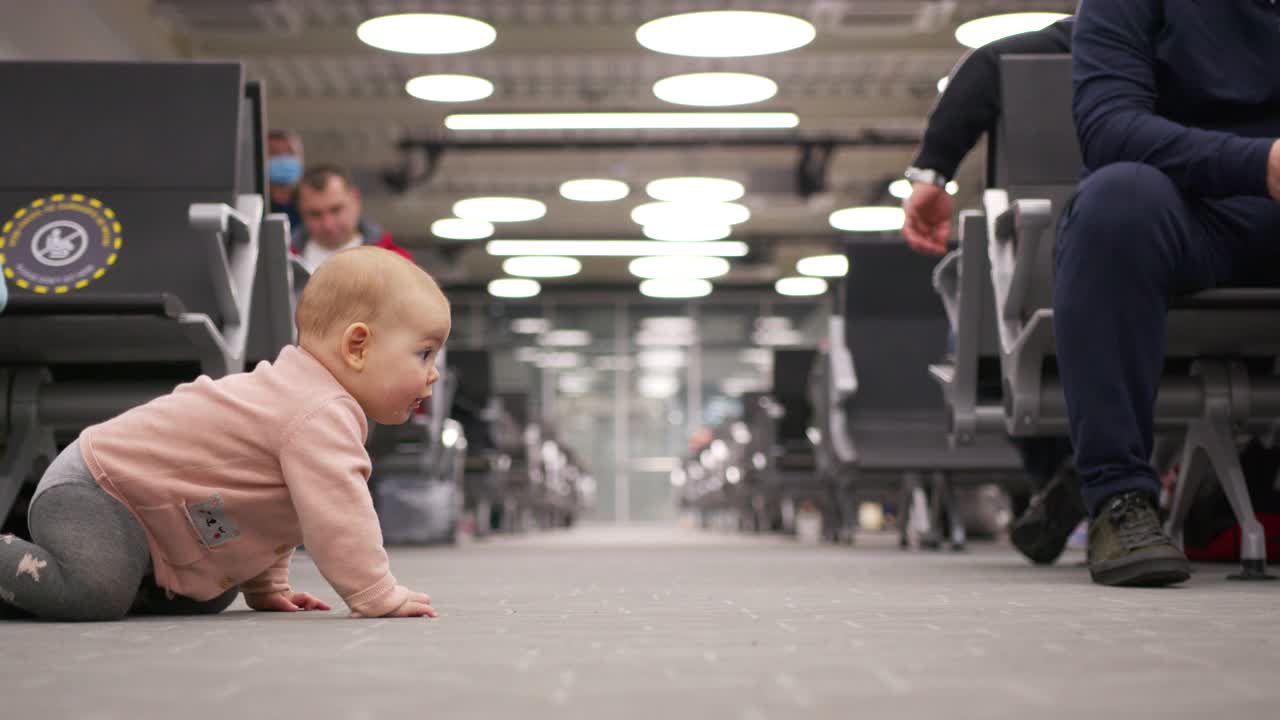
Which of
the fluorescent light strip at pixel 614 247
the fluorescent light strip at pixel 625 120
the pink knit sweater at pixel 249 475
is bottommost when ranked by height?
the pink knit sweater at pixel 249 475

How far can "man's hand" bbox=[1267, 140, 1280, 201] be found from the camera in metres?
2.36

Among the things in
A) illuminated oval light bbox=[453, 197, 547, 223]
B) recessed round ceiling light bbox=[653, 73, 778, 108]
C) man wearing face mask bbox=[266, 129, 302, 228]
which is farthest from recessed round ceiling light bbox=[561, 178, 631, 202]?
man wearing face mask bbox=[266, 129, 302, 228]

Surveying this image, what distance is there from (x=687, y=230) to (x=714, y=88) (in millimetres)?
6248

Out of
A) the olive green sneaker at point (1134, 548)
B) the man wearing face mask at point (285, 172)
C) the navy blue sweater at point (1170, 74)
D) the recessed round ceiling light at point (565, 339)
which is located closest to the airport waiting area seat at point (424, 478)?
the man wearing face mask at point (285, 172)

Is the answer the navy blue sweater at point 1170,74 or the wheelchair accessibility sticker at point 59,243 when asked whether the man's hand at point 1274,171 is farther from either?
the wheelchair accessibility sticker at point 59,243

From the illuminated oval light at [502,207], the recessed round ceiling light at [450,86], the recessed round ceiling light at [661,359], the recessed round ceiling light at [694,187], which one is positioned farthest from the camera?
the recessed round ceiling light at [661,359]

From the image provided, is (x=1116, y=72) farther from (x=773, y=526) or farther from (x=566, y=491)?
(x=566, y=491)

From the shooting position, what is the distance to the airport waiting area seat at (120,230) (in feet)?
10.5

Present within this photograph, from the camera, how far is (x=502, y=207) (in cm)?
1461

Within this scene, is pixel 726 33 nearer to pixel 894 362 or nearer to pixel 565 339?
pixel 894 362

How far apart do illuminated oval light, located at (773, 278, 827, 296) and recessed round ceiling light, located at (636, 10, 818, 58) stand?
1405 cm

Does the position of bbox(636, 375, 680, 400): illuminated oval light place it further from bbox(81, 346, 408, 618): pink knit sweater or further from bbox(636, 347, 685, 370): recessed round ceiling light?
bbox(81, 346, 408, 618): pink knit sweater

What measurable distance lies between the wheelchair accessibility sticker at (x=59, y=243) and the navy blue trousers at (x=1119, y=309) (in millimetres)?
2241

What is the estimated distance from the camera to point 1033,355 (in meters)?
2.96
